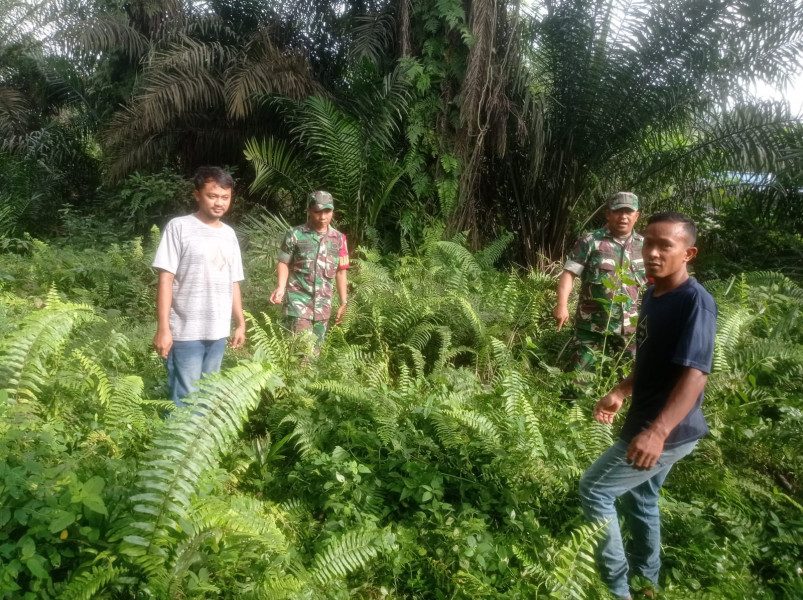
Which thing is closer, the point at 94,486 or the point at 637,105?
the point at 94,486

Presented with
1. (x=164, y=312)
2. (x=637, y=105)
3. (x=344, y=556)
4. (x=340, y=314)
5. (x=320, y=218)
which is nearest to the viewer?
(x=344, y=556)

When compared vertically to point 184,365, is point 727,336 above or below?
above

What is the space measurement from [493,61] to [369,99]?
1732mm

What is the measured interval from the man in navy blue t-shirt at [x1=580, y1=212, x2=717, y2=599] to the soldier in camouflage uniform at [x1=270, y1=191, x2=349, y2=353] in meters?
2.47

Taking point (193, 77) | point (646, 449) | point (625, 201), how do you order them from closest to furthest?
point (646, 449) → point (625, 201) → point (193, 77)

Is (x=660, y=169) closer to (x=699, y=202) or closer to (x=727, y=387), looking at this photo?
(x=699, y=202)

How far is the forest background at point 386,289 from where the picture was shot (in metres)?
2.14

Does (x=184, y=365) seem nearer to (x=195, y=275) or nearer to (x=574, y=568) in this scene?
(x=195, y=275)

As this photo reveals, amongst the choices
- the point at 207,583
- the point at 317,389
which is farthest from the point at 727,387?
the point at 207,583

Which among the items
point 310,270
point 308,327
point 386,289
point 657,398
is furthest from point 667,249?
point 386,289

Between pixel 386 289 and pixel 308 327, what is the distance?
141 centimetres

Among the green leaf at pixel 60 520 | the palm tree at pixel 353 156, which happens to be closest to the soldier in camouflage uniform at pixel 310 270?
the green leaf at pixel 60 520

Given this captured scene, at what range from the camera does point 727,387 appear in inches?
144

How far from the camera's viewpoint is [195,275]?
2.94 metres
